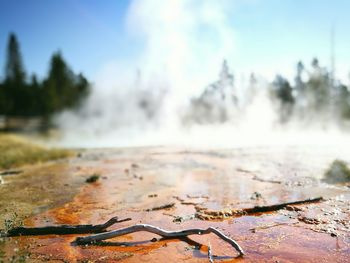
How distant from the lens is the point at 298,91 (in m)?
51.8

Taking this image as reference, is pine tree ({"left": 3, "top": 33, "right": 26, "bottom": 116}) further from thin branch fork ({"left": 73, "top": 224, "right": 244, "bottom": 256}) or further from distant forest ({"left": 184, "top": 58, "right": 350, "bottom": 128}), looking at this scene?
thin branch fork ({"left": 73, "top": 224, "right": 244, "bottom": 256})

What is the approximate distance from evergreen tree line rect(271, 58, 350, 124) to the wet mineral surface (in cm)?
2780

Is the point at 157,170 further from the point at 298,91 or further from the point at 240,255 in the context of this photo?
the point at 298,91

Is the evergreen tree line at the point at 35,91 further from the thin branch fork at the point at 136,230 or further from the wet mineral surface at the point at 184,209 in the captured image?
the thin branch fork at the point at 136,230

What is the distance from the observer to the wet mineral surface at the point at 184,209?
17.3 feet

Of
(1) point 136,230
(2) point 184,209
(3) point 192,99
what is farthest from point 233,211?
(3) point 192,99

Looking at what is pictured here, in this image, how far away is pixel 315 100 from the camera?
4388 cm

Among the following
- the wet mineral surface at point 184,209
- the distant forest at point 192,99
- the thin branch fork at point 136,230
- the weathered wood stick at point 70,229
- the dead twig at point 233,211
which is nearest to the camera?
the wet mineral surface at point 184,209

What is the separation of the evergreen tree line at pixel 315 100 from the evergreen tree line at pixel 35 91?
2647 centimetres

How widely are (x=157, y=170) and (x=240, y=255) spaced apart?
346 inches

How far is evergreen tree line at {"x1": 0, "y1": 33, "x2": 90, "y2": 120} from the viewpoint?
1531 inches

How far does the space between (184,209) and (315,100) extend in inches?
1612

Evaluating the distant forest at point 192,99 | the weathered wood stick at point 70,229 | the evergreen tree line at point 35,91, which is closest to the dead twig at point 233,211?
the weathered wood stick at point 70,229

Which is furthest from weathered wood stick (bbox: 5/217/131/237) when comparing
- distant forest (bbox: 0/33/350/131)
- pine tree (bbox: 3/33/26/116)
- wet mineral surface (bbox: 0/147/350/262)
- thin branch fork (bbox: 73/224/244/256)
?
pine tree (bbox: 3/33/26/116)
